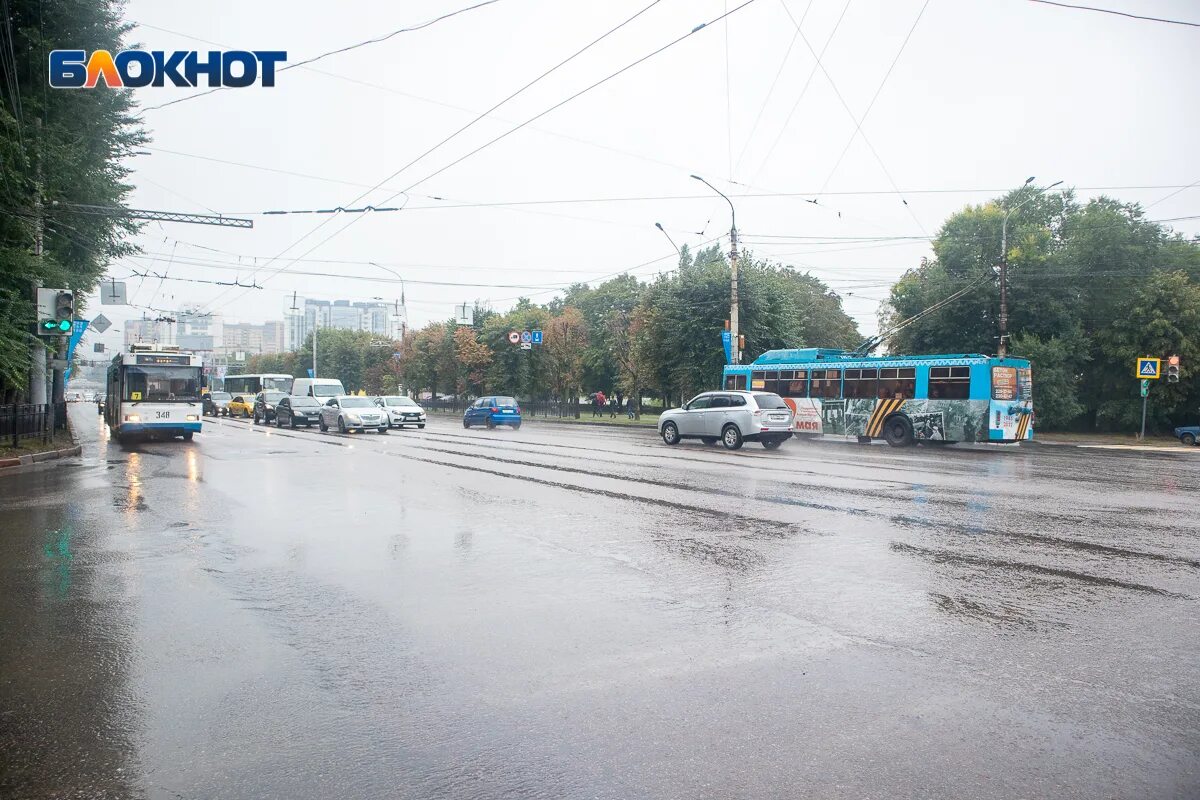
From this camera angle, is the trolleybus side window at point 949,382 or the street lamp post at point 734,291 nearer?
the trolleybus side window at point 949,382

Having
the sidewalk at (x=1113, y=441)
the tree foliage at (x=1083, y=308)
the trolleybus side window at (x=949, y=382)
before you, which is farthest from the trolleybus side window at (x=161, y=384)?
the tree foliage at (x=1083, y=308)

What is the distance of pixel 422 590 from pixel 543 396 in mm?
62400

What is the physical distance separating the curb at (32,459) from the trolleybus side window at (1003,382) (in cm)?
2654

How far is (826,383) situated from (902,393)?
122 inches

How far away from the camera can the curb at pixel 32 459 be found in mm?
18578

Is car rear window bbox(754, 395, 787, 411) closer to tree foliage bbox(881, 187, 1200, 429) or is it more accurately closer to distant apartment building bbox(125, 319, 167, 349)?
tree foliage bbox(881, 187, 1200, 429)

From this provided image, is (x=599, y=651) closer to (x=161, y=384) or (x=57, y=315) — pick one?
(x=57, y=315)

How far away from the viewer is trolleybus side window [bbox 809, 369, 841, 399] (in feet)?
98.3

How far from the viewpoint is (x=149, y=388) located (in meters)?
26.4

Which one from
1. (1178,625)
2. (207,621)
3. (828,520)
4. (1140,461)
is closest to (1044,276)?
(1140,461)

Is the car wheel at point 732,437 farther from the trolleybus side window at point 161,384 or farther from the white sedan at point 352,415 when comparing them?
the trolleybus side window at point 161,384

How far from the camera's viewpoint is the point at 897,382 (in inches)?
1108

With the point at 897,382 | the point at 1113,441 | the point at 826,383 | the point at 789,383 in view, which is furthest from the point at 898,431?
the point at 1113,441

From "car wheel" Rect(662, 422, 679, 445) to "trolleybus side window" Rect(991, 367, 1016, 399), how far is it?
1000cm
